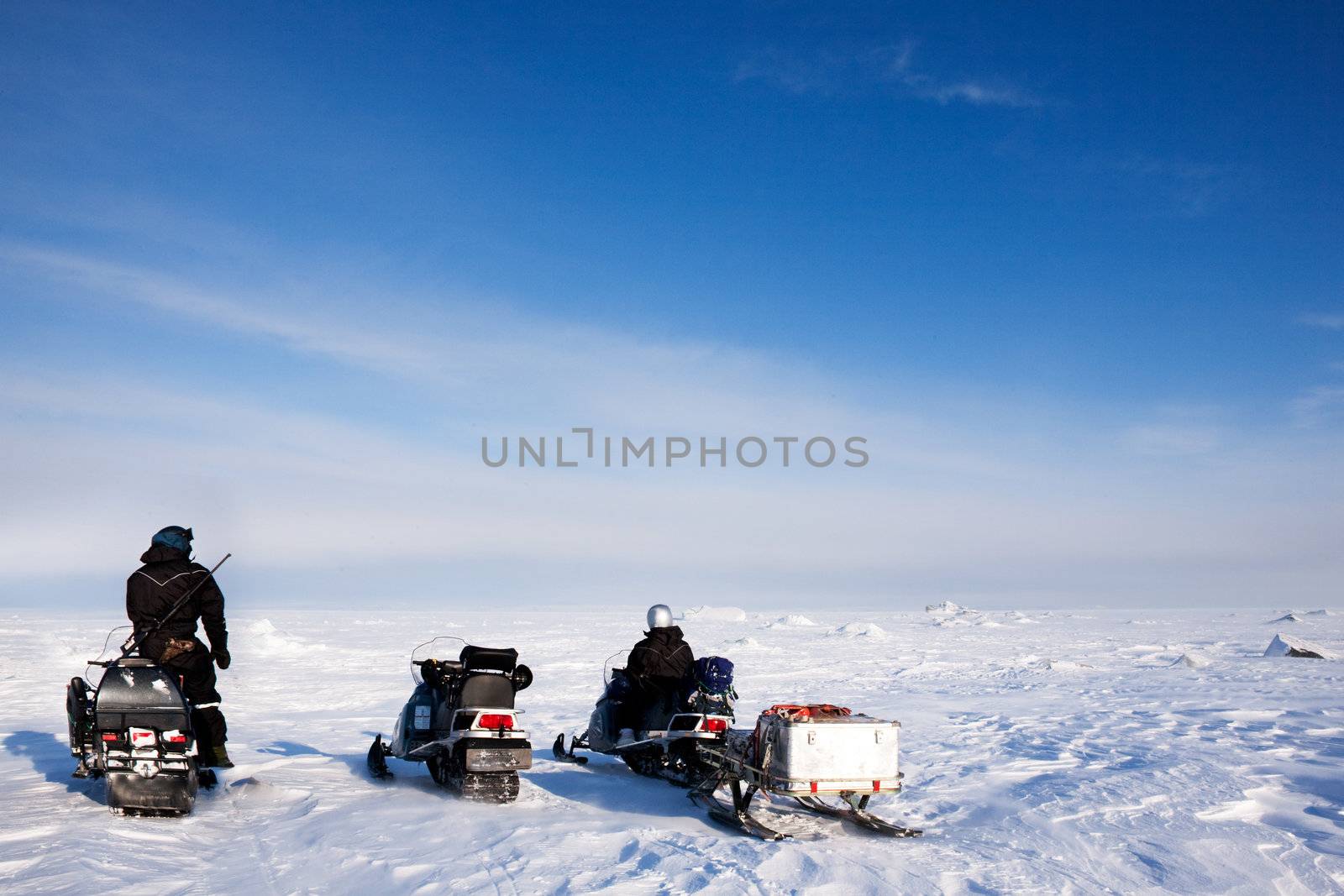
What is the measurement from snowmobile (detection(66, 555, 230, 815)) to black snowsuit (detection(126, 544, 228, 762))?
0.84 ft

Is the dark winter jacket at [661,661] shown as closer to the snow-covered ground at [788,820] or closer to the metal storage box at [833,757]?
the snow-covered ground at [788,820]

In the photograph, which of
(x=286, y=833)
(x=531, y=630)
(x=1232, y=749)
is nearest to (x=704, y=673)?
(x=286, y=833)

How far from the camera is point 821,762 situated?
596 cm

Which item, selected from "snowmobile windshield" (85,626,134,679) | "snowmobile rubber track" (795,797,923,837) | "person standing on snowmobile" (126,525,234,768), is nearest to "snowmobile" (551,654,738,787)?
"snowmobile rubber track" (795,797,923,837)

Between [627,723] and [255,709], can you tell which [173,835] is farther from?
[255,709]

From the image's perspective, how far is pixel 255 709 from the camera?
13.7 m

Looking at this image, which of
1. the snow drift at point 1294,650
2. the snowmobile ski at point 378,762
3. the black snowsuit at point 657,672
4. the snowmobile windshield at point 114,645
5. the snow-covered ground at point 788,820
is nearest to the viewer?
the snow-covered ground at point 788,820

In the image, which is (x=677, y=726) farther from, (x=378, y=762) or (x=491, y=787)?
(x=378, y=762)

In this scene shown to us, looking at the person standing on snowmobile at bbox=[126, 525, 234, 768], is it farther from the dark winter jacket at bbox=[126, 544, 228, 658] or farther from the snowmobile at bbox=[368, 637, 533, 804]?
the snowmobile at bbox=[368, 637, 533, 804]

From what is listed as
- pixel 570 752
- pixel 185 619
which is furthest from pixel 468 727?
pixel 185 619

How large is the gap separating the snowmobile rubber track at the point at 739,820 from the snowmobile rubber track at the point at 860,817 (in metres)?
0.33

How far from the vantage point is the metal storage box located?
5.95 metres

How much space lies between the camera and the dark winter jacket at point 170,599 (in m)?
7.09

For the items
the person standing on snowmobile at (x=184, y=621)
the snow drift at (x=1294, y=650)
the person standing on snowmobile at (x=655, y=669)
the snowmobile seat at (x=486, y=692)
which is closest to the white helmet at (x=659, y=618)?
the person standing on snowmobile at (x=655, y=669)
